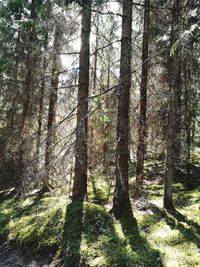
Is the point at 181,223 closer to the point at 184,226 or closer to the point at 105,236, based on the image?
the point at 184,226

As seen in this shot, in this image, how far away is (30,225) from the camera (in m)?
9.27

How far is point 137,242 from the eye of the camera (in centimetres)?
730

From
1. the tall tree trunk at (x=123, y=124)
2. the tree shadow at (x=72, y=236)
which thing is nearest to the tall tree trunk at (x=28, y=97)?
the tree shadow at (x=72, y=236)

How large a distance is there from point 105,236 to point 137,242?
0.83m

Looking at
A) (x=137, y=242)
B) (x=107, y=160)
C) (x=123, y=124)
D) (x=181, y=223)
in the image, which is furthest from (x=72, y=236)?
(x=123, y=124)

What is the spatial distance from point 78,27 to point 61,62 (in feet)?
11.4

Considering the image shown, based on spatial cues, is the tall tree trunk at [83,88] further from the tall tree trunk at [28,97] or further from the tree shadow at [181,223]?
the tall tree trunk at [28,97]

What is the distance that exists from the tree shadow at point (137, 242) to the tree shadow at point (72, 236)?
111 centimetres

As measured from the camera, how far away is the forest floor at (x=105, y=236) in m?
6.75

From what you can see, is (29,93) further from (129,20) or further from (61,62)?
(129,20)

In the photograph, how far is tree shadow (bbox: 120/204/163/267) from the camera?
6516 millimetres

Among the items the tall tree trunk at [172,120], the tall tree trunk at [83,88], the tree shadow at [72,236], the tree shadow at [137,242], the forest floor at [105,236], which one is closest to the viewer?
the tree shadow at [137,242]

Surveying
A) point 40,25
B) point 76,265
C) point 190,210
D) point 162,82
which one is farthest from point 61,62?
point 76,265

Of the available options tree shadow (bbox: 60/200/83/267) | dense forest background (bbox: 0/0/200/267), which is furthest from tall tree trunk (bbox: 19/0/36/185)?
tree shadow (bbox: 60/200/83/267)
